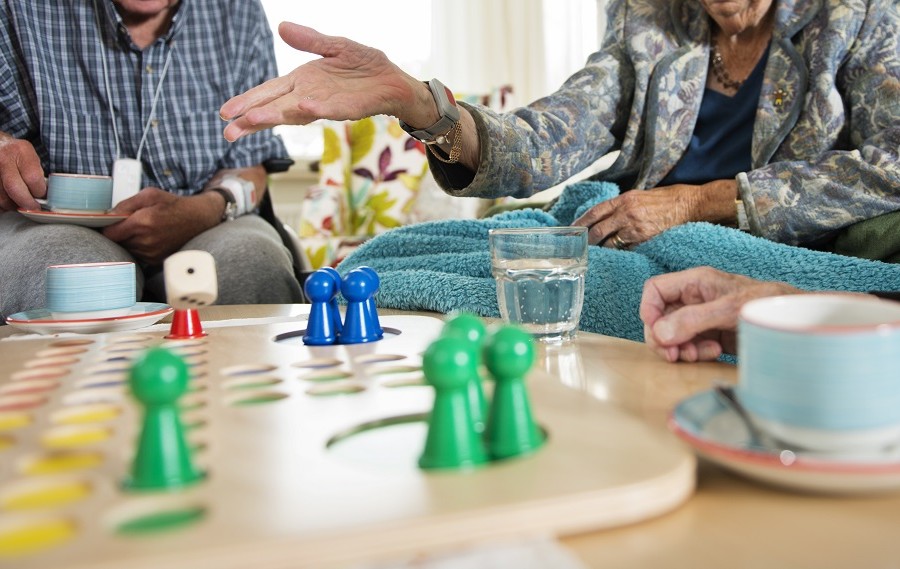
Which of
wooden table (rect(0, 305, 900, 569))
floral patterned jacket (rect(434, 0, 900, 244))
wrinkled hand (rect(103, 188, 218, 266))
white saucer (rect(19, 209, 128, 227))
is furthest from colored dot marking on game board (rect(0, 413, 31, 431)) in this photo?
wrinkled hand (rect(103, 188, 218, 266))

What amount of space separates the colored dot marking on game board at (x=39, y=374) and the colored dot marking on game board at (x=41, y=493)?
0.82 feet

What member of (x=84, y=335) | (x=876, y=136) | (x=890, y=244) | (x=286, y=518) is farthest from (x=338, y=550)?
(x=876, y=136)

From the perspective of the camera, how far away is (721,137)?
133cm

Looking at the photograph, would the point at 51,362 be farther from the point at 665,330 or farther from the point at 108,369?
the point at 665,330

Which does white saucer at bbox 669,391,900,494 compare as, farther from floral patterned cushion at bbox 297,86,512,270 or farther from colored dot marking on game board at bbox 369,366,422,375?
floral patterned cushion at bbox 297,86,512,270

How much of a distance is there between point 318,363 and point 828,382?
37cm

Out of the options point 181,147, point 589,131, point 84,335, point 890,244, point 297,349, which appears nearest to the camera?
point 297,349

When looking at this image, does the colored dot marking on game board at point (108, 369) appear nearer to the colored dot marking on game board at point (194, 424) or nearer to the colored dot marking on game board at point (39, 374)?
the colored dot marking on game board at point (39, 374)

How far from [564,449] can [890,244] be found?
2.91 feet

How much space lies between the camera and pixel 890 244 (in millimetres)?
1066

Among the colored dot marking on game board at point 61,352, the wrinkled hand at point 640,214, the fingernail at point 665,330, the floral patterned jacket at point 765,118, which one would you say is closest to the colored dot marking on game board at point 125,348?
the colored dot marking on game board at point 61,352

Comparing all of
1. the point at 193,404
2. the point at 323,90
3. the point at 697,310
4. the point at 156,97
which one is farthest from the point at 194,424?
the point at 156,97

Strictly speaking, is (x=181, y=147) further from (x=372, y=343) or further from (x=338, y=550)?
(x=338, y=550)

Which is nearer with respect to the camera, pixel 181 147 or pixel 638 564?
pixel 638 564
